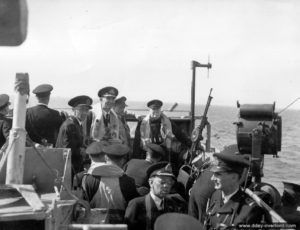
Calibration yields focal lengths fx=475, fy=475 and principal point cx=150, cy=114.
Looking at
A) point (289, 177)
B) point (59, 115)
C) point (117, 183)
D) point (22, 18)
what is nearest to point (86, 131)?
point (59, 115)

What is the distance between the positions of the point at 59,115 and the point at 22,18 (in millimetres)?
5561

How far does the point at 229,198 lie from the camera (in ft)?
12.5

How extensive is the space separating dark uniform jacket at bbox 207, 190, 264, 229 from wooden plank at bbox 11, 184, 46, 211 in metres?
1.44

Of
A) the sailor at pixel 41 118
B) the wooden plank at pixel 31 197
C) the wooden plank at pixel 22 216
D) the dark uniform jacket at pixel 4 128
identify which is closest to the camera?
the wooden plank at pixel 22 216

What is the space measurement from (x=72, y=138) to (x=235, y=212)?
327cm

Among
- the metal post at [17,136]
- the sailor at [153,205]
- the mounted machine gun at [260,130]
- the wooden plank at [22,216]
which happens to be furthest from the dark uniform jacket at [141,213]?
the wooden plank at [22,216]

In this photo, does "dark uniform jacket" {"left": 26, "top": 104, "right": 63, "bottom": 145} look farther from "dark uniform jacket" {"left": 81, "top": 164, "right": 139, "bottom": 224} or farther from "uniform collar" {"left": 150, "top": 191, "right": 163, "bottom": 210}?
"uniform collar" {"left": 150, "top": 191, "right": 163, "bottom": 210}

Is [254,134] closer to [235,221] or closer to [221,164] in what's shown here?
[221,164]

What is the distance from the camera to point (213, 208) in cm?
398

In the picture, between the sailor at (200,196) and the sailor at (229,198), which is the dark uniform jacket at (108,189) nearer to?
the sailor at (200,196)

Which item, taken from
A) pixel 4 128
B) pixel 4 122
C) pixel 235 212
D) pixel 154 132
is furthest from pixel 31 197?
pixel 154 132

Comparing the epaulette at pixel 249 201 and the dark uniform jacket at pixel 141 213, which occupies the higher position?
the epaulette at pixel 249 201

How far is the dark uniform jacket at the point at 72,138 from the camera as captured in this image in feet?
20.8

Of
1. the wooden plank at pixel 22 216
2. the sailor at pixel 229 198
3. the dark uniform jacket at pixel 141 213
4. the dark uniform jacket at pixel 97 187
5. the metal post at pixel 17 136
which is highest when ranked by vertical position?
the metal post at pixel 17 136
